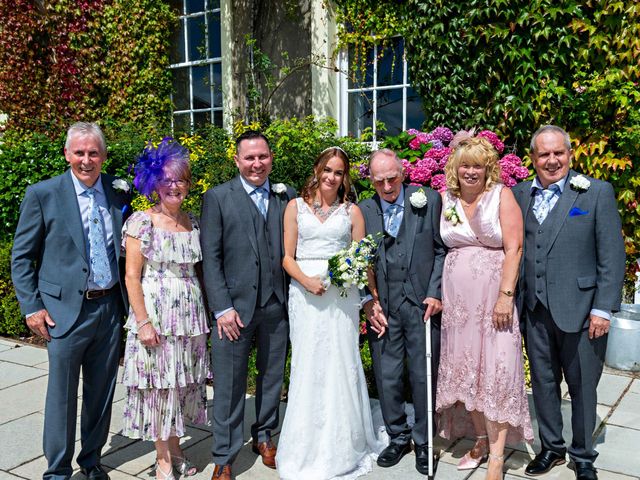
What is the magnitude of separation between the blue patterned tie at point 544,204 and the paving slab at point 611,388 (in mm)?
2091

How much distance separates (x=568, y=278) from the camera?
3.37 metres

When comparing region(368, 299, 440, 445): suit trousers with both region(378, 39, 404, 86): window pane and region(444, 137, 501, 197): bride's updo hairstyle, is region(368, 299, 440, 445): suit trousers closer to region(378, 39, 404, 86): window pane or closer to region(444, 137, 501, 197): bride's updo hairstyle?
region(444, 137, 501, 197): bride's updo hairstyle

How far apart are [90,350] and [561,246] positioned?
2.80 metres

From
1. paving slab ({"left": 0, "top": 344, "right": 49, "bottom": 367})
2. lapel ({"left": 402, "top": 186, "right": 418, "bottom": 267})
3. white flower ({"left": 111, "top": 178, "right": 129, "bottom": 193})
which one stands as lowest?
paving slab ({"left": 0, "top": 344, "right": 49, "bottom": 367})

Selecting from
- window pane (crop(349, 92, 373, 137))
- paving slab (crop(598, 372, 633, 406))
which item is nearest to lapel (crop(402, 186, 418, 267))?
paving slab (crop(598, 372, 633, 406))

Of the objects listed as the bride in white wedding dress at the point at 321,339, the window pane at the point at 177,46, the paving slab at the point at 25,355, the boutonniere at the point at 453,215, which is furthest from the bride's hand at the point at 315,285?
the window pane at the point at 177,46

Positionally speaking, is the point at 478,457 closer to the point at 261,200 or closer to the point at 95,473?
the point at 261,200

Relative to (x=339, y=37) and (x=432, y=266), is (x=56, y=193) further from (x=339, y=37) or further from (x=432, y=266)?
(x=339, y=37)

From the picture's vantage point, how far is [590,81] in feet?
18.7

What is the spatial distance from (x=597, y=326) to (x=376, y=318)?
1.27 metres

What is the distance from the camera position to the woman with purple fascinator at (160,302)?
3.27m

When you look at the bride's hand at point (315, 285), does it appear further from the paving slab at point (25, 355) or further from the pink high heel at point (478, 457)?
the paving slab at point (25, 355)

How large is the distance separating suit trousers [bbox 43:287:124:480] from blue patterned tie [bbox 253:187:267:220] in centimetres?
98

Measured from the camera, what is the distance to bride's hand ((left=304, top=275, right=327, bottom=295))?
346 cm
